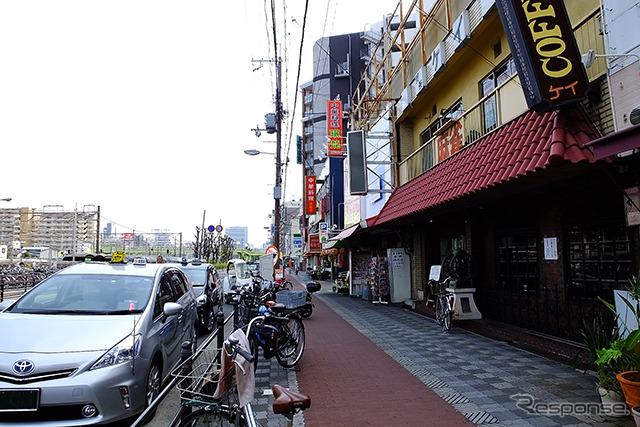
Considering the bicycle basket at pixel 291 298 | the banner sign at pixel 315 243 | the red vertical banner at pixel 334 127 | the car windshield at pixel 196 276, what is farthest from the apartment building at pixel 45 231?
the bicycle basket at pixel 291 298

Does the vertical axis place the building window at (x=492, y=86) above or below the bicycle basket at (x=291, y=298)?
above

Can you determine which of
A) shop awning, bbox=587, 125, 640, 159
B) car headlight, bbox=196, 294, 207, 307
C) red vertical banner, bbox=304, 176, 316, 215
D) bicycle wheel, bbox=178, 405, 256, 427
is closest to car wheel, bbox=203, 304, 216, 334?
car headlight, bbox=196, 294, 207, 307

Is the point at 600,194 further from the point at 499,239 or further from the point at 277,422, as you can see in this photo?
the point at 277,422

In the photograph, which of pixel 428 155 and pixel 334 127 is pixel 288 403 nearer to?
pixel 428 155

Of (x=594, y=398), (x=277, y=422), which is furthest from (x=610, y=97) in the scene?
(x=277, y=422)

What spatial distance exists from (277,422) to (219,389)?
1.88 metres

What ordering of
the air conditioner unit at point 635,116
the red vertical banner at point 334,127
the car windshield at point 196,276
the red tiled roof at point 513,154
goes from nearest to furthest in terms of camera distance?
the air conditioner unit at point 635,116, the red tiled roof at point 513,154, the car windshield at point 196,276, the red vertical banner at point 334,127

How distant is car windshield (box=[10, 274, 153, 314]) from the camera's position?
16.9 ft

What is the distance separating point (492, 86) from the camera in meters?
9.86

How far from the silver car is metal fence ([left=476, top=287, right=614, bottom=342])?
21.1ft

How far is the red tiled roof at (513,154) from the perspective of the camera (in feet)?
17.6

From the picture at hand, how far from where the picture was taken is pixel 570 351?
663 centimetres

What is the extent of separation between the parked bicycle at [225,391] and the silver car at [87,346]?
4.19ft

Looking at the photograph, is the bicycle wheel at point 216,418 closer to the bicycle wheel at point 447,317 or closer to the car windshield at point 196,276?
the bicycle wheel at point 447,317
